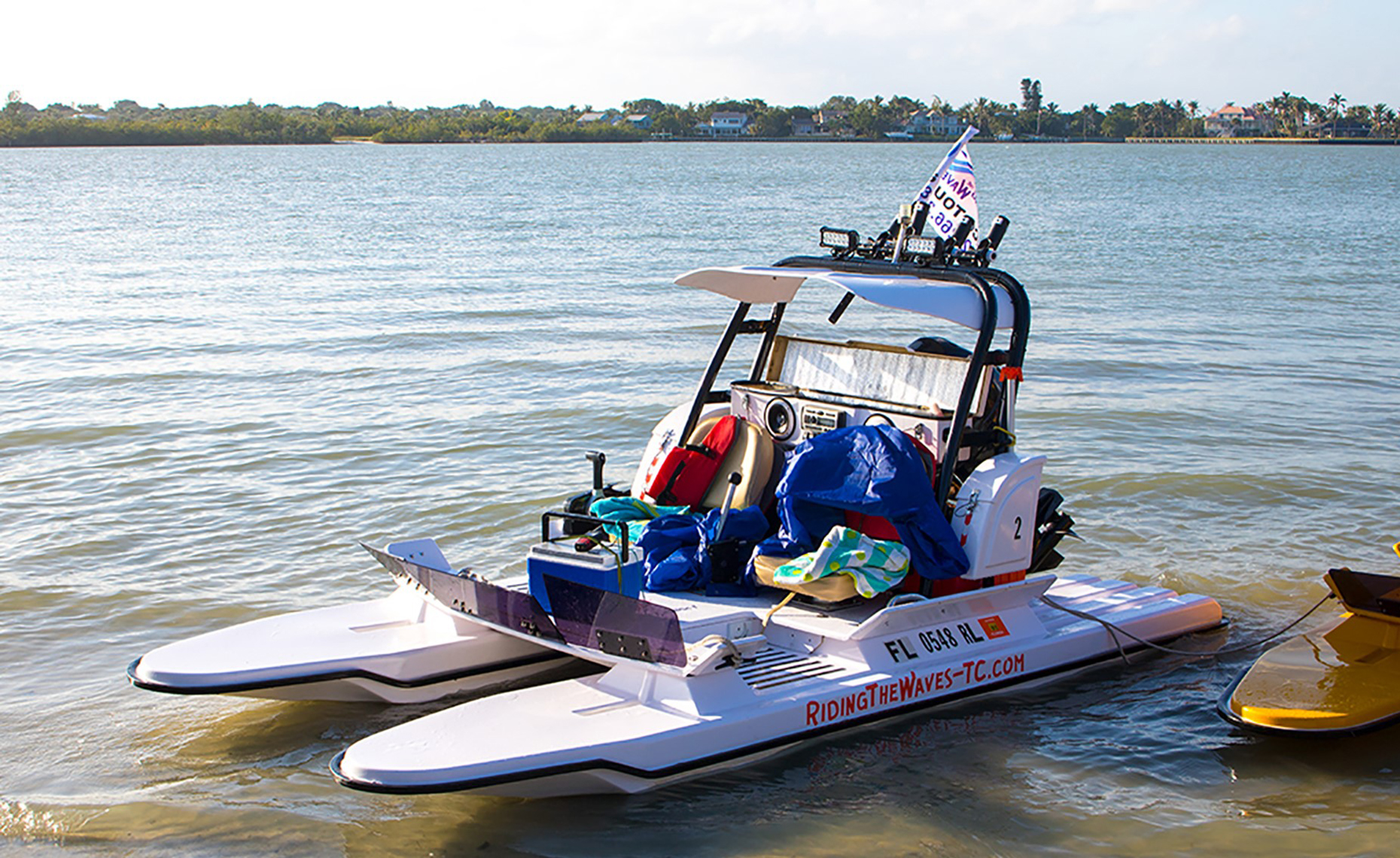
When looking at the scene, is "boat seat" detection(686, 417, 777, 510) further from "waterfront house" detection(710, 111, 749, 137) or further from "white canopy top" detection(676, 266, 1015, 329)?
"waterfront house" detection(710, 111, 749, 137)

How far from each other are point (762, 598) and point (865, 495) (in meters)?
0.91

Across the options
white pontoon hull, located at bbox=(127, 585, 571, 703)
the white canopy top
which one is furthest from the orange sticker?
white pontoon hull, located at bbox=(127, 585, 571, 703)

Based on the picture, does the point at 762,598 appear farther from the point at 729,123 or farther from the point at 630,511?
the point at 729,123

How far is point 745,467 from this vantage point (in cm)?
745

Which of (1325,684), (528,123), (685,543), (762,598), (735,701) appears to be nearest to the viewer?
(735,701)

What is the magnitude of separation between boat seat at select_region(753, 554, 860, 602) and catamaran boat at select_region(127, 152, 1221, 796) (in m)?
0.02

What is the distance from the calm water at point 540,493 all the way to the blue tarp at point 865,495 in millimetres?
922

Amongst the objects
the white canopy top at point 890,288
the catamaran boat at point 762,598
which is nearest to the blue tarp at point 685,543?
the catamaran boat at point 762,598

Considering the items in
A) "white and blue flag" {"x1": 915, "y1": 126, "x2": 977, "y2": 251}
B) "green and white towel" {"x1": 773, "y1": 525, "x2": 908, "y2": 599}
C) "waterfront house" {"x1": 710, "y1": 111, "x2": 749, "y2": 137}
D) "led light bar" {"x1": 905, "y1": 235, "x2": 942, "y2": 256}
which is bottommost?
"green and white towel" {"x1": 773, "y1": 525, "x2": 908, "y2": 599}

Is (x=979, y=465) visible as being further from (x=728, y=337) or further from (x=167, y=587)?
(x=167, y=587)

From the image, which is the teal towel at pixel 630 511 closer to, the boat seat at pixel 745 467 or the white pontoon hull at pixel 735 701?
the boat seat at pixel 745 467

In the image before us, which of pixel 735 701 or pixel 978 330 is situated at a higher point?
pixel 978 330

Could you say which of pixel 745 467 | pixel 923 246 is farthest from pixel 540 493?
pixel 923 246

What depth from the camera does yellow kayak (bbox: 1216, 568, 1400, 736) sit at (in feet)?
21.2
